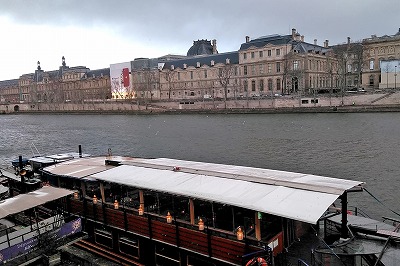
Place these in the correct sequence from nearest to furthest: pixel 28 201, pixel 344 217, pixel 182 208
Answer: pixel 344 217, pixel 182 208, pixel 28 201

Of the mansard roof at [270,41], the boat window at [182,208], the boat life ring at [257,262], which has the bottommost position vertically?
the boat life ring at [257,262]

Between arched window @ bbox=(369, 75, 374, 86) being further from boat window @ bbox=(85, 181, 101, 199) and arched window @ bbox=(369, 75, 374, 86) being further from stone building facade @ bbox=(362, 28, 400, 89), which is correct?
boat window @ bbox=(85, 181, 101, 199)

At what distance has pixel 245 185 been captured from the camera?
11047mm

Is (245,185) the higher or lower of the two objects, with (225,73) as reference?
lower

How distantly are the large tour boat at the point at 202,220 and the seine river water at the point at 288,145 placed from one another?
1060 cm

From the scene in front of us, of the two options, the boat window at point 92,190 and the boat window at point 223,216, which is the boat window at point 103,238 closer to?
the boat window at point 92,190

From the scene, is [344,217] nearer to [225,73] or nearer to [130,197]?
[130,197]

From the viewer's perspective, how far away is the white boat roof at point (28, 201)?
1258 centimetres

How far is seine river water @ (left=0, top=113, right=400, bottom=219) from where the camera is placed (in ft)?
89.4

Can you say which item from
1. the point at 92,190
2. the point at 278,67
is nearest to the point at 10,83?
the point at 278,67

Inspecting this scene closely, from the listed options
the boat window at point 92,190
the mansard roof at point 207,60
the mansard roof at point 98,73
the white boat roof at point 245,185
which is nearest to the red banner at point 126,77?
the mansard roof at point 207,60

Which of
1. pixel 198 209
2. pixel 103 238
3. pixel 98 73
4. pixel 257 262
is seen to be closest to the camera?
pixel 257 262

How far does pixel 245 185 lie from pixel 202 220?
1.69m

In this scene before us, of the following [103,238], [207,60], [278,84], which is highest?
[207,60]
